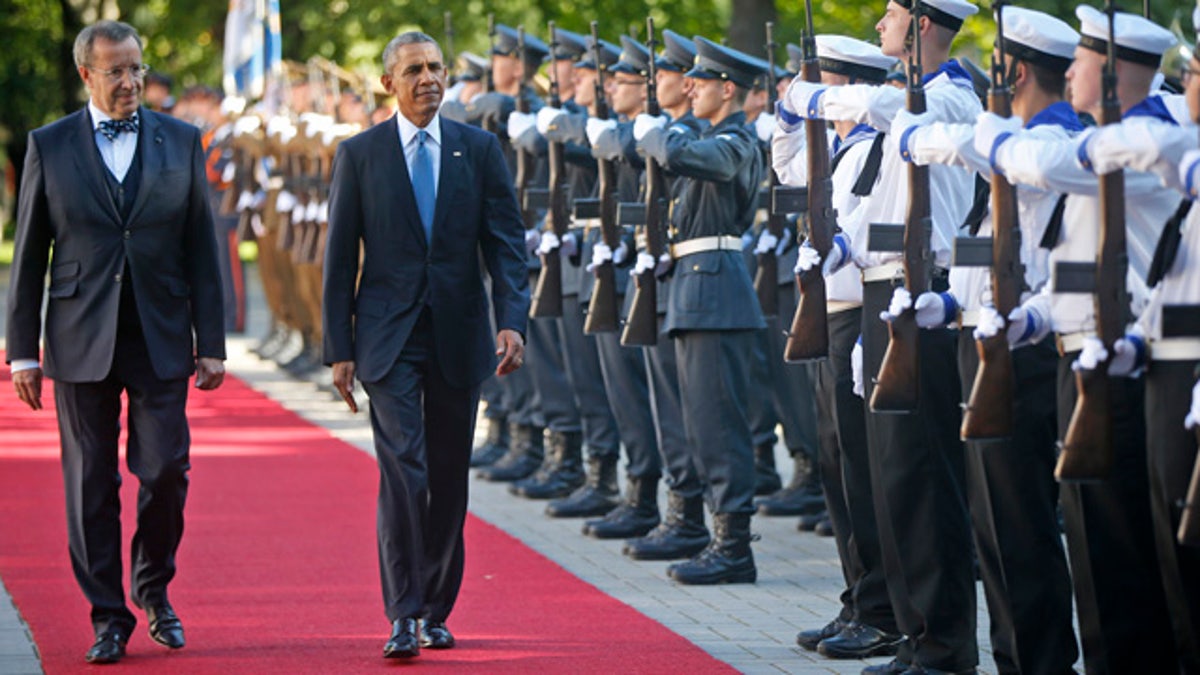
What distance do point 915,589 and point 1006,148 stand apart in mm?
1596

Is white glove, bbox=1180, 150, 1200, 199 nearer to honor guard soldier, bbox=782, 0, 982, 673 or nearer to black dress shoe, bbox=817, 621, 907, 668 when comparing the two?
honor guard soldier, bbox=782, 0, 982, 673

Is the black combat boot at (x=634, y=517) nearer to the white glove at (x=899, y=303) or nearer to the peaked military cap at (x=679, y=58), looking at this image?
the peaked military cap at (x=679, y=58)

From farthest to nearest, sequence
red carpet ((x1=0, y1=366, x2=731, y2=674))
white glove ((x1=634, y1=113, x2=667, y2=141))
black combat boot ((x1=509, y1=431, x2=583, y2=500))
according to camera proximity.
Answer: black combat boot ((x1=509, y1=431, x2=583, y2=500)), white glove ((x1=634, y1=113, x2=667, y2=141)), red carpet ((x1=0, y1=366, x2=731, y2=674))

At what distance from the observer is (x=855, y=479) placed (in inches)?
273

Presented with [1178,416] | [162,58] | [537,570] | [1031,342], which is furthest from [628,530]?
[162,58]

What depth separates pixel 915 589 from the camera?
20.9 feet

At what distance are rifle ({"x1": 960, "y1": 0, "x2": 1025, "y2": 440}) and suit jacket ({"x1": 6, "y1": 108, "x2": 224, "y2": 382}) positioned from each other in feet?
8.96

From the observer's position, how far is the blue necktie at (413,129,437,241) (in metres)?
7.02

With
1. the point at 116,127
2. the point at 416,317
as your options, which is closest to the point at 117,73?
the point at 116,127

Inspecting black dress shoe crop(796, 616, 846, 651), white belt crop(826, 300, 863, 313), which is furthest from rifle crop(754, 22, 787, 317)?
black dress shoe crop(796, 616, 846, 651)

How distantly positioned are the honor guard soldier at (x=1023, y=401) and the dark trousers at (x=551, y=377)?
16.0ft

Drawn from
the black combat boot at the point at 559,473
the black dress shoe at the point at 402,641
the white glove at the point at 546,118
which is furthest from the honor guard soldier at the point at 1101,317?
the black combat boot at the point at 559,473

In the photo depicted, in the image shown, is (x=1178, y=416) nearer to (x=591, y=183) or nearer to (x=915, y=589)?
(x=915, y=589)

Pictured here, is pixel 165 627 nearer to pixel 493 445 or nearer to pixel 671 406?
pixel 671 406
